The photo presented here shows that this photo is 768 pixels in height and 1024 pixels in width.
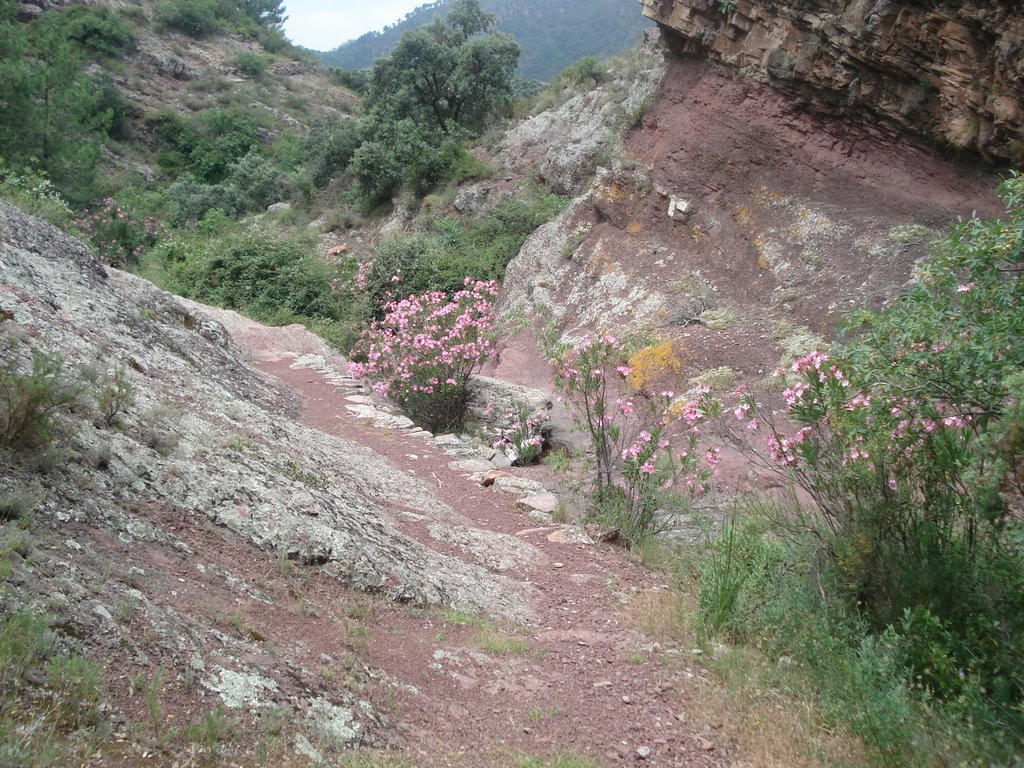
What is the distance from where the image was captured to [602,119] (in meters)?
17.6

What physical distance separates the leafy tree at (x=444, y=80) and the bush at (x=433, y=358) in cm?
1319

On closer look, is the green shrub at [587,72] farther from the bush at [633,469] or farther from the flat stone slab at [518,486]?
the flat stone slab at [518,486]

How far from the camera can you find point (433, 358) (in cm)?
968

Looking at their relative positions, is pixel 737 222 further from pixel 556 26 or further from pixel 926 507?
pixel 556 26

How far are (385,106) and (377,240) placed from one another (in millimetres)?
4632

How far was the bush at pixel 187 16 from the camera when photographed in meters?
43.6

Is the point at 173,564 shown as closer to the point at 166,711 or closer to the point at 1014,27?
the point at 166,711

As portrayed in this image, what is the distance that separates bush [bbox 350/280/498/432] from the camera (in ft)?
31.7

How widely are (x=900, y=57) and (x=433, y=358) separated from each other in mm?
7950

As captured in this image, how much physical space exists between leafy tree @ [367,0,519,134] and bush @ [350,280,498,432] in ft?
43.3

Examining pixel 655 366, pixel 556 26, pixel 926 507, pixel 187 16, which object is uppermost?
pixel 556 26

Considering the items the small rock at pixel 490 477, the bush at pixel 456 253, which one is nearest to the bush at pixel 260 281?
the bush at pixel 456 253

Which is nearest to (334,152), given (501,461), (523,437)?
(523,437)

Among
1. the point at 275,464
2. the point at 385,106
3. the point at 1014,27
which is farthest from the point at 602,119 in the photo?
the point at 275,464
